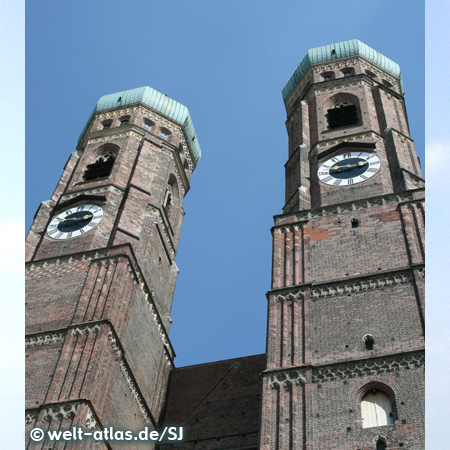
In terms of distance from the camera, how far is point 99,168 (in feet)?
120

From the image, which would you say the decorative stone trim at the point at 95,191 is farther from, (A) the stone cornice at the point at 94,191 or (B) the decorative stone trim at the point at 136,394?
(B) the decorative stone trim at the point at 136,394

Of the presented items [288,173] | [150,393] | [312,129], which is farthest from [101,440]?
[312,129]

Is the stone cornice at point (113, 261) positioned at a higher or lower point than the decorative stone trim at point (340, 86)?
lower

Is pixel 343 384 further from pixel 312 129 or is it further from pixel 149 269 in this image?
pixel 312 129

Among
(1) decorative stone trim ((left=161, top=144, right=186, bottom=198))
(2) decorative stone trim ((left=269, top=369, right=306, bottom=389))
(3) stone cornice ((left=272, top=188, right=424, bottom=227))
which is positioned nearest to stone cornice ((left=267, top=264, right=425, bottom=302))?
(2) decorative stone trim ((left=269, top=369, right=306, bottom=389))

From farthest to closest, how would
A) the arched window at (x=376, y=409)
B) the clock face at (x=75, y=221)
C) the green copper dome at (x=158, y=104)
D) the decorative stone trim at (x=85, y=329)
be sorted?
the green copper dome at (x=158, y=104)
the clock face at (x=75, y=221)
the decorative stone trim at (x=85, y=329)
the arched window at (x=376, y=409)

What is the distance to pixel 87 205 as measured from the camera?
3341 cm

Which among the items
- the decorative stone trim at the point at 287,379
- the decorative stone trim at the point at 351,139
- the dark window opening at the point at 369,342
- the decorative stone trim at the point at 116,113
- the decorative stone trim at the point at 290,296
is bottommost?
the decorative stone trim at the point at 287,379

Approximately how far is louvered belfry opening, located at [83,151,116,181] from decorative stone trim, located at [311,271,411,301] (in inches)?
527

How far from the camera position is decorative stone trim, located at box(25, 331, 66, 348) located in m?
26.3

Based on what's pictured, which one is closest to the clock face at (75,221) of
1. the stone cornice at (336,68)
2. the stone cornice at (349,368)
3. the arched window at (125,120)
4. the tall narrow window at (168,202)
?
the tall narrow window at (168,202)

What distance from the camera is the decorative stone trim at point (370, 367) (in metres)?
21.9

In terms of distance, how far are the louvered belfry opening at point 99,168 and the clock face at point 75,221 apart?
289cm

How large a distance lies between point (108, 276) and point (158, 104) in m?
15.6
